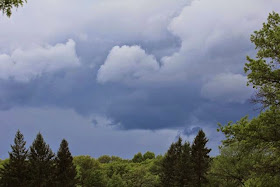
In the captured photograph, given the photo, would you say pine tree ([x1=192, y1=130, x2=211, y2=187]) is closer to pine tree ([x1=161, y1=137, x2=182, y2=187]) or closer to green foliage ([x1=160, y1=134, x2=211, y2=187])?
green foliage ([x1=160, y1=134, x2=211, y2=187])

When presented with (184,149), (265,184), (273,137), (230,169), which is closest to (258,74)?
(273,137)

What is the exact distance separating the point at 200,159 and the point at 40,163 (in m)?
33.4

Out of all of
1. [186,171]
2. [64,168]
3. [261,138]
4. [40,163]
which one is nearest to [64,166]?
[64,168]

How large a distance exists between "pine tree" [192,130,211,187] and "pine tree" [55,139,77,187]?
25.8 metres

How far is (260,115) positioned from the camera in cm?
1652

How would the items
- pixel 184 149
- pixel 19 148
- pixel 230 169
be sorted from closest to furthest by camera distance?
pixel 230 169 → pixel 19 148 → pixel 184 149

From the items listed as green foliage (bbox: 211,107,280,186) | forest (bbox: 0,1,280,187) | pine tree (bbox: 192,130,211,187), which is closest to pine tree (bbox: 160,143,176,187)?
forest (bbox: 0,1,280,187)

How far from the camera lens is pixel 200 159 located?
6788cm

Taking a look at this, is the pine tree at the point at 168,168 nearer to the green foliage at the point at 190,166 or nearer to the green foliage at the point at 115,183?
the green foliage at the point at 190,166

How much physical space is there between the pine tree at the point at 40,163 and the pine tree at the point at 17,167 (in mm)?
1431

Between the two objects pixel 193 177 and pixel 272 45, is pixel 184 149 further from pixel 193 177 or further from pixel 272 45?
pixel 272 45

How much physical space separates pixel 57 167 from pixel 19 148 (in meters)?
8.87

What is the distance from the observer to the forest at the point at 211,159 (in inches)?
649

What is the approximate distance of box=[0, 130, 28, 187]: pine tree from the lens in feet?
191
